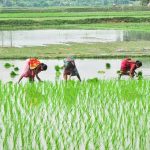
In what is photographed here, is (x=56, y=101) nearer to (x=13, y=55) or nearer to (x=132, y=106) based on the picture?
(x=132, y=106)

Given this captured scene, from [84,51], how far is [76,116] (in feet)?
30.6

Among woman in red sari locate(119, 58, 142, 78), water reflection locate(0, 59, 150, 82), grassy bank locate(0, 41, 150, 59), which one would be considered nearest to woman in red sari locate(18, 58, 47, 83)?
water reflection locate(0, 59, 150, 82)

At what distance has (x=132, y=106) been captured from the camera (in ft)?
22.2

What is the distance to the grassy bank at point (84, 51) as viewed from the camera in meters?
14.5

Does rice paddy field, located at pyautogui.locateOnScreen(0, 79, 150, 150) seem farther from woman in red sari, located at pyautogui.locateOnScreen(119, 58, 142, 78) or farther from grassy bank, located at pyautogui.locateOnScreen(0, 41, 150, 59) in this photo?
grassy bank, located at pyautogui.locateOnScreen(0, 41, 150, 59)

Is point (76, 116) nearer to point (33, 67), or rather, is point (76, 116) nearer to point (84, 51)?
point (33, 67)

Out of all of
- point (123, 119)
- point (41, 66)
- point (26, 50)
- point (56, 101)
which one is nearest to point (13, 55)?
point (26, 50)

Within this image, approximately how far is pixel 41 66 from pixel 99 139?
327 cm

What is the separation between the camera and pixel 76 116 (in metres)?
6.29

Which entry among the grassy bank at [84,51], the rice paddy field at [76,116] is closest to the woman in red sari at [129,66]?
the rice paddy field at [76,116]

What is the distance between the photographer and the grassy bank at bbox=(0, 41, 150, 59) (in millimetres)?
14531

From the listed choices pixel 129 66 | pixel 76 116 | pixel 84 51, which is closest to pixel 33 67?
pixel 129 66

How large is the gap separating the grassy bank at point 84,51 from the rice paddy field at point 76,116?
6.21m

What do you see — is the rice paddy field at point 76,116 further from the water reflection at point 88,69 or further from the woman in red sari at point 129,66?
the water reflection at point 88,69
